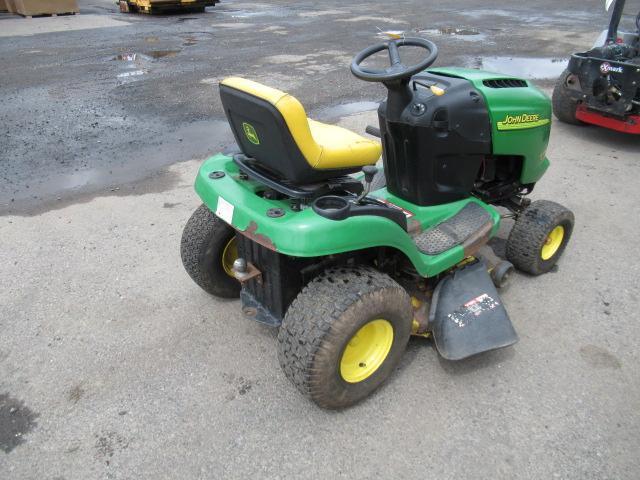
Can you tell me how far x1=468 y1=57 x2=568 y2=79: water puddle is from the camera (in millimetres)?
7527

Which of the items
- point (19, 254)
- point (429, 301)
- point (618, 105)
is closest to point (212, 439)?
point (429, 301)

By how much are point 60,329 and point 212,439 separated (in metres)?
1.16

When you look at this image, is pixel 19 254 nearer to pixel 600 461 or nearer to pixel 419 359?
pixel 419 359

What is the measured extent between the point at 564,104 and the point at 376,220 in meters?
4.45

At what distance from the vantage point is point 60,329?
104 inches

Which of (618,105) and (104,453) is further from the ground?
(618,105)

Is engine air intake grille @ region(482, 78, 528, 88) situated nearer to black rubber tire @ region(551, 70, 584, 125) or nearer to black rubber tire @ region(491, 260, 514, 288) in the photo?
black rubber tire @ region(491, 260, 514, 288)

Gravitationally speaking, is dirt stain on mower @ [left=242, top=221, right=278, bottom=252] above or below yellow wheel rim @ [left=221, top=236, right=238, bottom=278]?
above

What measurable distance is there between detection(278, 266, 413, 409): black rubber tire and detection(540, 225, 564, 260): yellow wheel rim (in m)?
1.38

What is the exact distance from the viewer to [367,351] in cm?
222

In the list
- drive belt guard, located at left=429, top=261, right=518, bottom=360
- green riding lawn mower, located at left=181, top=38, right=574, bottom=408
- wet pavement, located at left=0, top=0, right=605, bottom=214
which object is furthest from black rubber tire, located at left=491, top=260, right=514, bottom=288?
wet pavement, located at left=0, top=0, right=605, bottom=214

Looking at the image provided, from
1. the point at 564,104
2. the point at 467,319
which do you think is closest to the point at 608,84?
the point at 564,104

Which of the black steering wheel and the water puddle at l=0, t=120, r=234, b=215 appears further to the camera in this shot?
the water puddle at l=0, t=120, r=234, b=215

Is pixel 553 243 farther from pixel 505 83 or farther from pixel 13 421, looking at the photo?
pixel 13 421
